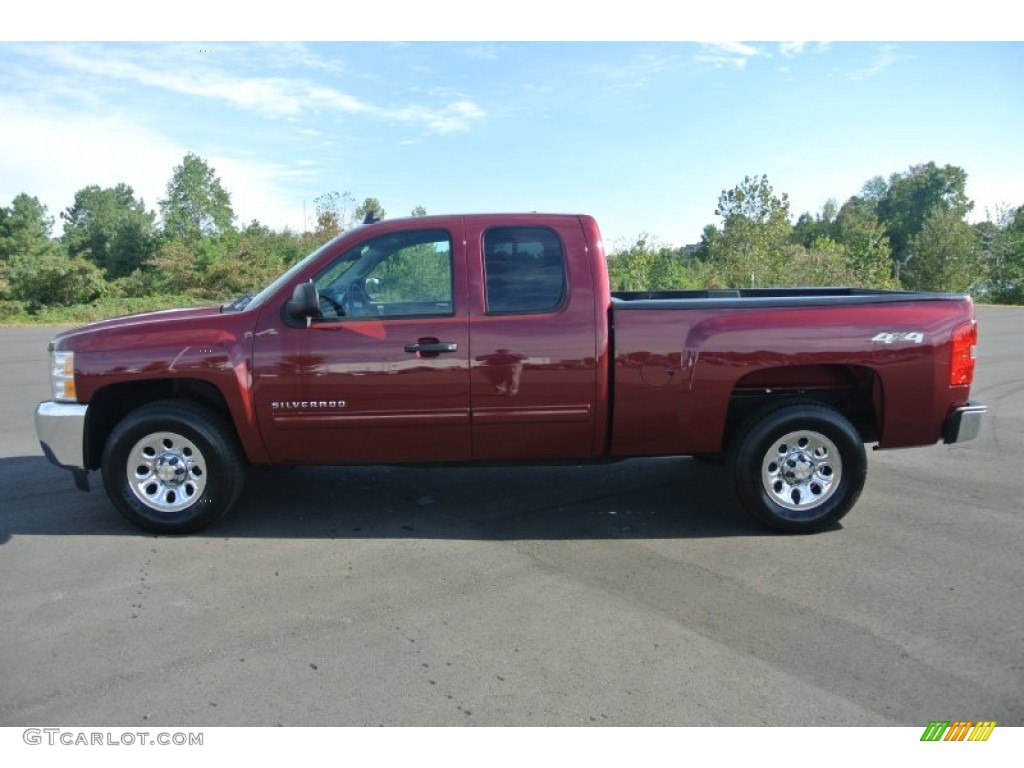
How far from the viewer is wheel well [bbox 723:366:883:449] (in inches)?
204

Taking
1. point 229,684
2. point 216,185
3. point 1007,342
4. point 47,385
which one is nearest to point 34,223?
point 216,185

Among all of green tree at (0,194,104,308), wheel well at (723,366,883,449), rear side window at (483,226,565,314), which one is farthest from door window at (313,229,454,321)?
green tree at (0,194,104,308)

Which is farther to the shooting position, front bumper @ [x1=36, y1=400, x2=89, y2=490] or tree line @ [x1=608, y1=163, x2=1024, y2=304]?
tree line @ [x1=608, y1=163, x2=1024, y2=304]

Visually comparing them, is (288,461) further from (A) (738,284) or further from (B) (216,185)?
(B) (216,185)

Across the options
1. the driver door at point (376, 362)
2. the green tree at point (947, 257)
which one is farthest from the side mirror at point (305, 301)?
the green tree at point (947, 257)

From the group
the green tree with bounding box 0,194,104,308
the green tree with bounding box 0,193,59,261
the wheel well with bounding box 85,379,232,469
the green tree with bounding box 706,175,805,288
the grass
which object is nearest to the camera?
the wheel well with bounding box 85,379,232,469

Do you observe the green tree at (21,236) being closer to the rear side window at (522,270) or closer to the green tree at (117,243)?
the green tree at (117,243)

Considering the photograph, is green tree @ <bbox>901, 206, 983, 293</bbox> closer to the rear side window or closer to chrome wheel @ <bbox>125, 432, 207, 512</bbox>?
the rear side window

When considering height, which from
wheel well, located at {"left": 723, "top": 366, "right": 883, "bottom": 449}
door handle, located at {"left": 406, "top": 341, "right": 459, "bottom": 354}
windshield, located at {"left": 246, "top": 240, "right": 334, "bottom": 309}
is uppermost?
windshield, located at {"left": 246, "top": 240, "right": 334, "bottom": 309}

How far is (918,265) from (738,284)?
26.5m

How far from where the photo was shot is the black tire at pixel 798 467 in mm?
5059

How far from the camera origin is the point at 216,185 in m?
55.0

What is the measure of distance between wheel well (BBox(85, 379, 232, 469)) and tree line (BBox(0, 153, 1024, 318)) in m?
4.83

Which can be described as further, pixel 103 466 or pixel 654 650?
pixel 103 466
